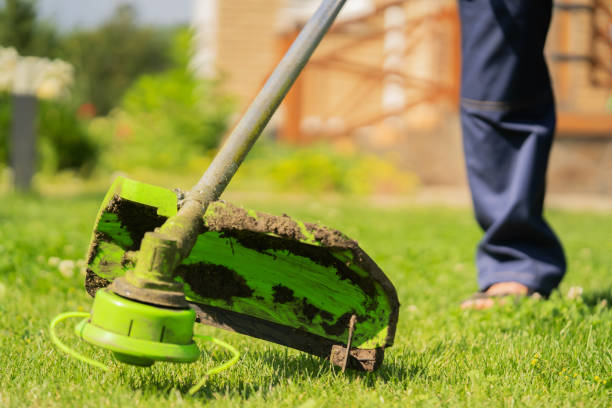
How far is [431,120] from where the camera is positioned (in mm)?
8766

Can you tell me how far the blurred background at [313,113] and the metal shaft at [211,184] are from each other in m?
4.56

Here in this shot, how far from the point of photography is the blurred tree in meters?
17.8

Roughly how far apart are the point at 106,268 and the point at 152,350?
0.46 metres

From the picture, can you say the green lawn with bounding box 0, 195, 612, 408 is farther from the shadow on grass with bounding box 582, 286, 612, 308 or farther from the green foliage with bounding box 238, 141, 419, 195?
the green foliage with bounding box 238, 141, 419, 195

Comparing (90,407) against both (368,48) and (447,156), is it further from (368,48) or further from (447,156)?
(368,48)

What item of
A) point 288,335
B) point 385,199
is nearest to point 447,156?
point 385,199

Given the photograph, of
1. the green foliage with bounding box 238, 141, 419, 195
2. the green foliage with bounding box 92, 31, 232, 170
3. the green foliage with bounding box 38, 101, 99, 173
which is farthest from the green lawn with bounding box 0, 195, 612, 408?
the green foliage with bounding box 92, 31, 232, 170

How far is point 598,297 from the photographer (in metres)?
2.62

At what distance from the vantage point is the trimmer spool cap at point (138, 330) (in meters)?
1.29

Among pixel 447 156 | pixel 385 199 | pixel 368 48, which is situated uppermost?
pixel 368 48

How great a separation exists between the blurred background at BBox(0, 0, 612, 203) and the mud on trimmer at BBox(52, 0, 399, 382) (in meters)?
4.63

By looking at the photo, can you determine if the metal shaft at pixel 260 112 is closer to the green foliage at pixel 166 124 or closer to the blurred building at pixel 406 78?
the blurred building at pixel 406 78

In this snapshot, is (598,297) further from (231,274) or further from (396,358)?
(231,274)

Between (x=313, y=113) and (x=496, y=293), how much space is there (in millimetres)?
8834
